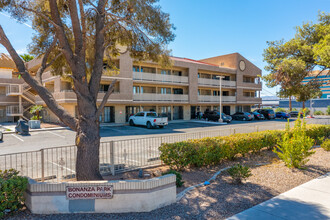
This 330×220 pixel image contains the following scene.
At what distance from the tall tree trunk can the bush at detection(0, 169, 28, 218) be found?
147cm

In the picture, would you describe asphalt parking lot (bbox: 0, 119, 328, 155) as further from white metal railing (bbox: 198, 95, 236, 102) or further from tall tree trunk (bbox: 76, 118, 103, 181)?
white metal railing (bbox: 198, 95, 236, 102)

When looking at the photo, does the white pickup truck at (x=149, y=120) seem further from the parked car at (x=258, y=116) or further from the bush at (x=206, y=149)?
the parked car at (x=258, y=116)

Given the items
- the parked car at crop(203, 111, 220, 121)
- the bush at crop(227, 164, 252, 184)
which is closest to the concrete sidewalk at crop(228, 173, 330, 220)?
the bush at crop(227, 164, 252, 184)

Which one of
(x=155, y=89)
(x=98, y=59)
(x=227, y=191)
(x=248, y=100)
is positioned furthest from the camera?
(x=248, y=100)

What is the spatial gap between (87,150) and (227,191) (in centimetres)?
Result: 382

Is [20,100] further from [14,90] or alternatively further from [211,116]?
[211,116]

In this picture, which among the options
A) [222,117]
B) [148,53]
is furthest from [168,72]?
[148,53]

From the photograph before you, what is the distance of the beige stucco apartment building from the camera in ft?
89.2

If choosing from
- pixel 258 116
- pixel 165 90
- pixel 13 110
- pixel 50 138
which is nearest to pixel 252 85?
pixel 258 116

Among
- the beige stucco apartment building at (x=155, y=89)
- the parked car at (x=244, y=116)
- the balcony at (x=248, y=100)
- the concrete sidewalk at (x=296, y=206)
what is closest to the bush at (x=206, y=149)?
the concrete sidewalk at (x=296, y=206)

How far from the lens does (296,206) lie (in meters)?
5.04

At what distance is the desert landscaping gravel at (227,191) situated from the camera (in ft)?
15.1

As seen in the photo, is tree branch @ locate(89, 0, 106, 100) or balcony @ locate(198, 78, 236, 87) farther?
balcony @ locate(198, 78, 236, 87)

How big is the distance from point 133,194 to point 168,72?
1224 inches
